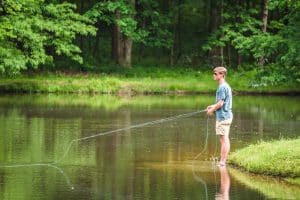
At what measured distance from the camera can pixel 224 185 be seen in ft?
43.0

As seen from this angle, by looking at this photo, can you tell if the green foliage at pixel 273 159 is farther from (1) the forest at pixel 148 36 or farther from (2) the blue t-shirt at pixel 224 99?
(1) the forest at pixel 148 36

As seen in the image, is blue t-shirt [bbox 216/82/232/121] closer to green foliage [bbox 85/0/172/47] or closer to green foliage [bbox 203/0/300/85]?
green foliage [bbox 203/0/300/85]

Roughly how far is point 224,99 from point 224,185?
2892mm

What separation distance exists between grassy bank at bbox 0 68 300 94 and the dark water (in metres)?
6.15

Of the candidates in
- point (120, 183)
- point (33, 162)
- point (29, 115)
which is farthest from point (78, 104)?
point (120, 183)

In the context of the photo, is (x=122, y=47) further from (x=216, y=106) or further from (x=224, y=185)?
(x=224, y=185)

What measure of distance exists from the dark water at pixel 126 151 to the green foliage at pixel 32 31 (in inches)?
197

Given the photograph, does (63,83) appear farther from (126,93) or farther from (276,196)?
(276,196)

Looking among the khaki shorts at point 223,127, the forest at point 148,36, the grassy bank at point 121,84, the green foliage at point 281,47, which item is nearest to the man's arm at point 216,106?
the khaki shorts at point 223,127

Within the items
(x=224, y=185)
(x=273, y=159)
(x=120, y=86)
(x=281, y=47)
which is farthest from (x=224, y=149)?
(x=120, y=86)

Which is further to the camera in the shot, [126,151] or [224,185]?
[126,151]

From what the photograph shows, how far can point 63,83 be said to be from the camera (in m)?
39.1

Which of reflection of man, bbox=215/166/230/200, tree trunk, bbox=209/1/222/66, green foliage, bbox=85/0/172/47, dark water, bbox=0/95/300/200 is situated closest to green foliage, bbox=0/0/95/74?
green foliage, bbox=85/0/172/47

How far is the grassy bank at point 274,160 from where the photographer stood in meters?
13.7
